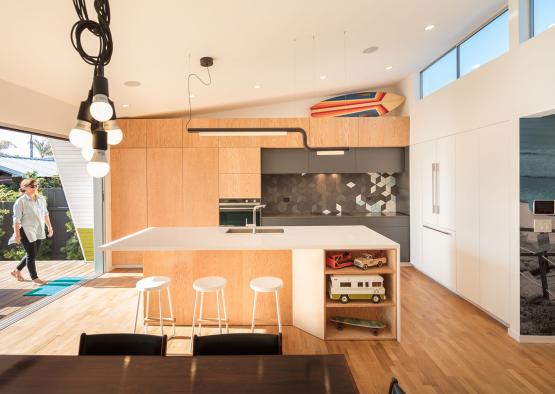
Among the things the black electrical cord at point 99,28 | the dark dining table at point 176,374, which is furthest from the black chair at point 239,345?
the black electrical cord at point 99,28

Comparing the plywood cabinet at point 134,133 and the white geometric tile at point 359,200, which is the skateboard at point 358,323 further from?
the plywood cabinet at point 134,133

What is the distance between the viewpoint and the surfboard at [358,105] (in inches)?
217

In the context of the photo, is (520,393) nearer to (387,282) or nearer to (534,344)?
(534,344)

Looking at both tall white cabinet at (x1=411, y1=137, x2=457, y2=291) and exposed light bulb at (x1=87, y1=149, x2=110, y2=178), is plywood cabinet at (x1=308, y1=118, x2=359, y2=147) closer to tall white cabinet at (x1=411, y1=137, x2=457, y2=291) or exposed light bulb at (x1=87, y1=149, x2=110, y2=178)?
tall white cabinet at (x1=411, y1=137, x2=457, y2=291)

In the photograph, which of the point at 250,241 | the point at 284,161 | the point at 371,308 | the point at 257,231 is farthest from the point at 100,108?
the point at 284,161

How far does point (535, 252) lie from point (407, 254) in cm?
269

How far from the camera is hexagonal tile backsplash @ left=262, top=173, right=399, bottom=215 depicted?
5945 millimetres

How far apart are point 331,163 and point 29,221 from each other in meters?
4.52

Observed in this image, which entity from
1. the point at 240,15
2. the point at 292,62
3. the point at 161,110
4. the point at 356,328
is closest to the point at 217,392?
the point at 356,328

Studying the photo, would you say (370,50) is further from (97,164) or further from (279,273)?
(97,164)

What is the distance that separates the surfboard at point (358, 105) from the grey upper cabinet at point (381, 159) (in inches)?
24.7

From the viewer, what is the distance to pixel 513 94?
9.72ft

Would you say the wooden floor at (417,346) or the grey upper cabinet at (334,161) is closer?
the wooden floor at (417,346)

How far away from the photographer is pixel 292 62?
3.85 metres
